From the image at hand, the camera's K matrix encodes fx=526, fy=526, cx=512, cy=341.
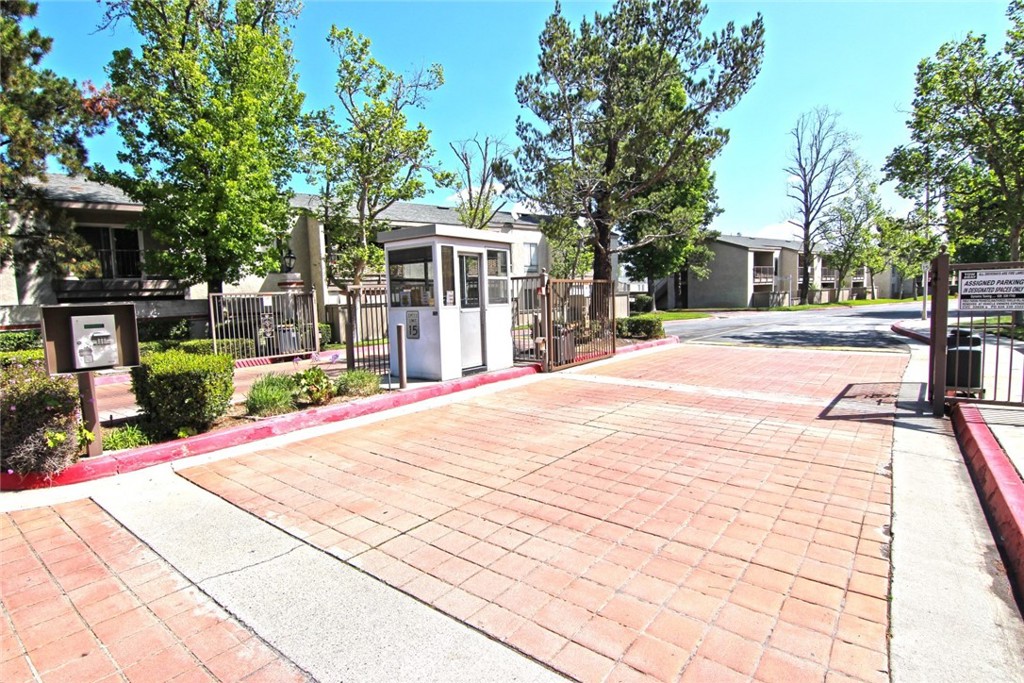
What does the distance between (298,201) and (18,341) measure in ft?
41.8

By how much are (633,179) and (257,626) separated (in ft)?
49.5

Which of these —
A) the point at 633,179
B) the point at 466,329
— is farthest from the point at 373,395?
the point at 633,179

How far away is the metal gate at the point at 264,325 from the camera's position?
1382 centimetres

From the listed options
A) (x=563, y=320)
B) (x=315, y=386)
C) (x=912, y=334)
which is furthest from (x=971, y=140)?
(x=315, y=386)

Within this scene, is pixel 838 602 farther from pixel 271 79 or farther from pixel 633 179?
pixel 271 79

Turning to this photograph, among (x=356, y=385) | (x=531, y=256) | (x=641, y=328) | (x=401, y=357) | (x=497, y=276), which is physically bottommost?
(x=356, y=385)

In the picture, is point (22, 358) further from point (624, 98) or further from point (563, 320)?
point (624, 98)

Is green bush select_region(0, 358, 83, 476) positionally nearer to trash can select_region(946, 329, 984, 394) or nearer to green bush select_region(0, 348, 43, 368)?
green bush select_region(0, 348, 43, 368)

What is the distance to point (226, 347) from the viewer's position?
13617mm

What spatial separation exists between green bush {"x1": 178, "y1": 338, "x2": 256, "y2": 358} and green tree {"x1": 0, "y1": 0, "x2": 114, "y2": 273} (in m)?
5.10

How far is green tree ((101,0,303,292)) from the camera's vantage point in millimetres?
15148

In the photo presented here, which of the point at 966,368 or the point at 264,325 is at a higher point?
the point at 264,325

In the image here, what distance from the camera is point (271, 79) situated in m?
16.8

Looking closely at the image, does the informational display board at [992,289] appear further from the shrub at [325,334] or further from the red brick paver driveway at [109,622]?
the shrub at [325,334]
